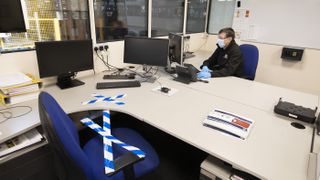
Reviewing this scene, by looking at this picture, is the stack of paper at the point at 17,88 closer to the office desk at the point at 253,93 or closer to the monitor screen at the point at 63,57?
the monitor screen at the point at 63,57

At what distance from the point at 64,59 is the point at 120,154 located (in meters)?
1.11

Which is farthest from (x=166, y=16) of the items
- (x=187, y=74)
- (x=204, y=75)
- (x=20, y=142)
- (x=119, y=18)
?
(x=20, y=142)

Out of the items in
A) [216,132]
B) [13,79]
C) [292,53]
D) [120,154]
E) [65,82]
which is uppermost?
[292,53]

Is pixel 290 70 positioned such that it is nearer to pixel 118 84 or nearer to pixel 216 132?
pixel 216 132

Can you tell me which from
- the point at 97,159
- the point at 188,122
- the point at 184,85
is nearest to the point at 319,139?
the point at 188,122

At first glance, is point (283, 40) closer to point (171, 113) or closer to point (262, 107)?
point (262, 107)

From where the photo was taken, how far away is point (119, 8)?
274 centimetres

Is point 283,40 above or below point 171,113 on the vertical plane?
above

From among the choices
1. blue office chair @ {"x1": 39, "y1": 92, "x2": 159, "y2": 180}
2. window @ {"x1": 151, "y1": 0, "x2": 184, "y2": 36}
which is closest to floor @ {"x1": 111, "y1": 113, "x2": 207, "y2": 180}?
blue office chair @ {"x1": 39, "y1": 92, "x2": 159, "y2": 180}

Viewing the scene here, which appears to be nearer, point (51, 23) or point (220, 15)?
point (51, 23)

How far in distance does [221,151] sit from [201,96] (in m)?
0.81

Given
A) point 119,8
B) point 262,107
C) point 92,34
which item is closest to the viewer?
point 262,107

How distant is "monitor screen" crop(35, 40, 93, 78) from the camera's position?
5.93 ft

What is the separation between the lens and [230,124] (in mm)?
1389
